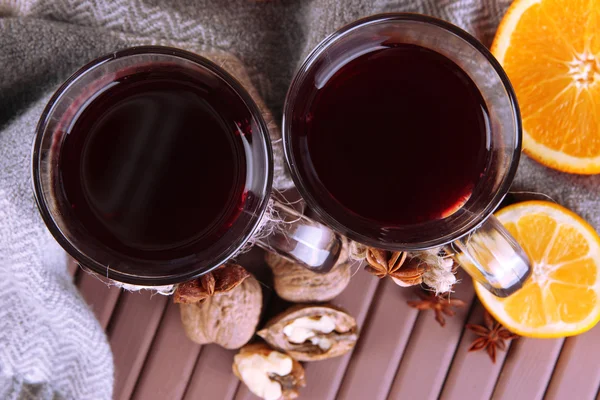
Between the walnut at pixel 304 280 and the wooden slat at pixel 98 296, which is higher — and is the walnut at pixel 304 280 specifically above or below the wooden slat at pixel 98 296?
above

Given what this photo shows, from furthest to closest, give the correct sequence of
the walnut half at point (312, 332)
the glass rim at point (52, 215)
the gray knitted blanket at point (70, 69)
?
the walnut half at point (312, 332), the gray knitted blanket at point (70, 69), the glass rim at point (52, 215)

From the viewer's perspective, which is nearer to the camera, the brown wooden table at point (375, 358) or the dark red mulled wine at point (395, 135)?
the dark red mulled wine at point (395, 135)

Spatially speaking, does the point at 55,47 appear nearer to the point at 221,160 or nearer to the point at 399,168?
the point at 221,160

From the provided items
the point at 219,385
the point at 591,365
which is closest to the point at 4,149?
the point at 219,385

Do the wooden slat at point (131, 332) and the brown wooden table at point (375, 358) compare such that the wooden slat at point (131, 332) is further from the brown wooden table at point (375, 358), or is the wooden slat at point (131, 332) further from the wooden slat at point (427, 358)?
the wooden slat at point (427, 358)

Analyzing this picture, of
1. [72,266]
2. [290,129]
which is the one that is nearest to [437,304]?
[290,129]

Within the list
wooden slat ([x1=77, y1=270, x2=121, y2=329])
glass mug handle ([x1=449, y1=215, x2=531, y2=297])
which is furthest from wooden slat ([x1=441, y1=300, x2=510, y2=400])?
wooden slat ([x1=77, y1=270, x2=121, y2=329])

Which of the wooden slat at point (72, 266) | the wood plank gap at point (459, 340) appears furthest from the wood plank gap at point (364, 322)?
the wooden slat at point (72, 266)
